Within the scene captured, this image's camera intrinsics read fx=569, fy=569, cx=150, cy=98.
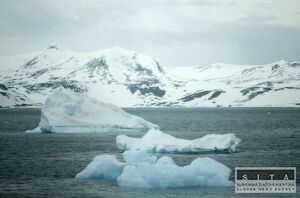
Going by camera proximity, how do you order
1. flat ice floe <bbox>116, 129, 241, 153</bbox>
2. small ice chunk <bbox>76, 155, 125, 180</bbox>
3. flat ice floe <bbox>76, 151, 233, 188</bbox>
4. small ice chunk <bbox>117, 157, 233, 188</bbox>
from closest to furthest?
flat ice floe <bbox>76, 151, 233, 188</bbox>, small ice chunk <bbox>117, 157, 233, 188</bbox>, small ice chunk <bbox>76, 155, 125, 180</bbox>, flat ice floe <bbox>116, 129, 241, 153</bbox>

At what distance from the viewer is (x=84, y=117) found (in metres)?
105

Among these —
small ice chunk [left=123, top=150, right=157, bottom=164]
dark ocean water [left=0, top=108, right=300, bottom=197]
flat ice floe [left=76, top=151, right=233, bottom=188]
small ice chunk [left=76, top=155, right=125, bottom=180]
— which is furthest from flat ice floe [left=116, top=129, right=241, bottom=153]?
flat ice floe [left=76, top=151, right=233, bottom=188]

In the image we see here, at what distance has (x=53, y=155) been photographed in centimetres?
6944

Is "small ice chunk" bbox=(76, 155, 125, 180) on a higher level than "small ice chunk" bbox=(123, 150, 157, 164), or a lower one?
lower

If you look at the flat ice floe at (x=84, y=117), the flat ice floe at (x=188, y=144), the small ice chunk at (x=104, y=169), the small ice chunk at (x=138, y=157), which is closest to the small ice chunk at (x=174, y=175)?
the small ice chunk at (x=104, y=169)

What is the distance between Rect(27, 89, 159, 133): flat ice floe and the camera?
10300 centimetres

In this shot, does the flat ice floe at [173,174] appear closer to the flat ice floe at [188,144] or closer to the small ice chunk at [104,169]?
the small ice chunk at [104,169]

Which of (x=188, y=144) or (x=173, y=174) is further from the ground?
(x=188, y=144)

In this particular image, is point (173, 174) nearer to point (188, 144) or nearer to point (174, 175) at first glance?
point (174, 175)

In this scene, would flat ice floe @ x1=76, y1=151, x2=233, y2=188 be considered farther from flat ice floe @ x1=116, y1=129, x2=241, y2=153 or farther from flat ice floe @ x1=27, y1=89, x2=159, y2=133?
flat ice floe @ x1=27, y1=89, x2=159, y2=133

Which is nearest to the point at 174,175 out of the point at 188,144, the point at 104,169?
the point at 104,169

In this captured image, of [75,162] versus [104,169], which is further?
[75,162]

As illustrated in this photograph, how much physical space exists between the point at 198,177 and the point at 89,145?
131 feet

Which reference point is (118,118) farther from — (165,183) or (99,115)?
(165,183)
